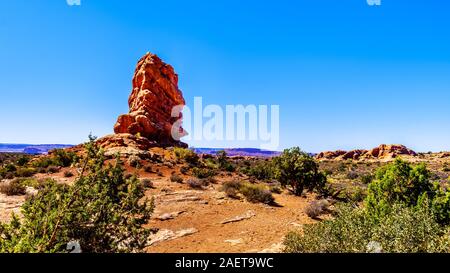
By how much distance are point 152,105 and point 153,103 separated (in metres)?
0.36

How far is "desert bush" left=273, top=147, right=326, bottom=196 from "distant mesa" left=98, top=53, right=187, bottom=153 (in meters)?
19.8

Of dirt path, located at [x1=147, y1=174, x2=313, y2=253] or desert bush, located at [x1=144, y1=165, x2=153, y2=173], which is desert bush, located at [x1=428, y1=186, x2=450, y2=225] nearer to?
dirt path, located at [x1=147, y1=174, x2=313, y2=253]

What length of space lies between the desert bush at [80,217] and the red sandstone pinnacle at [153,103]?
104 ft

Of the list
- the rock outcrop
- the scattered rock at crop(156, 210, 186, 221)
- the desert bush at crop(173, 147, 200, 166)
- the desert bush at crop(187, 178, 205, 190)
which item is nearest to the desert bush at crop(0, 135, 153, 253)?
the scattered rock at crop(156, 210, 186, 221)

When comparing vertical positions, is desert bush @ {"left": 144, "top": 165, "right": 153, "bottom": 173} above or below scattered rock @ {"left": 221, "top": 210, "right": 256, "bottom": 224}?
above

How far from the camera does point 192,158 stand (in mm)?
33281

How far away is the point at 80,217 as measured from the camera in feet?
18.0

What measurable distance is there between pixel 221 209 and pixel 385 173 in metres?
8.01

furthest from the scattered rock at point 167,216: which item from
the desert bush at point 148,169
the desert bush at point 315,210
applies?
the desert bush at point 148,169

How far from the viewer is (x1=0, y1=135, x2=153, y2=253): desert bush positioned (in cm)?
512

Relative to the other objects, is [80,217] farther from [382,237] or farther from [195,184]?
[195,184]

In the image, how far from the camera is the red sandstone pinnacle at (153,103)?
126ft

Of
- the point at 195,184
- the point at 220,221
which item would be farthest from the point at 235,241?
the point at 195,184
